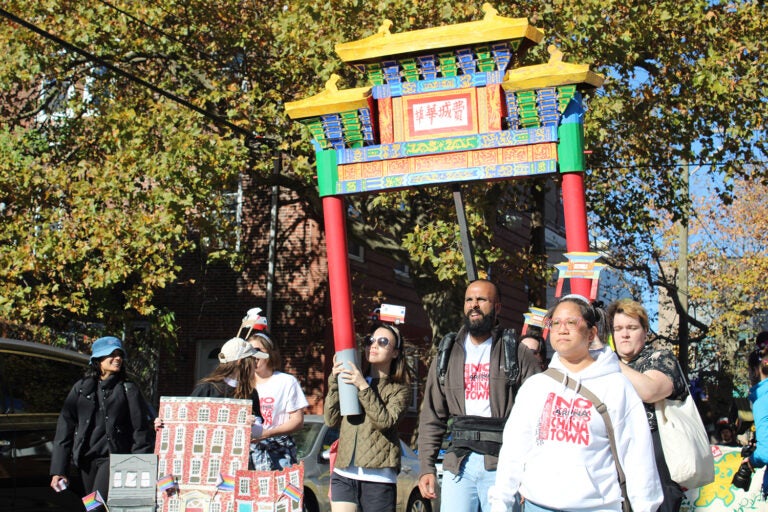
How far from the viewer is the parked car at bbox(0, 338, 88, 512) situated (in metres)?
8.31

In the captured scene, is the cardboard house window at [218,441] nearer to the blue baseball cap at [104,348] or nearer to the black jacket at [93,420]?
the black jacket at [93,420]

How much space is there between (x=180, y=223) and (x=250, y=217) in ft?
22.1

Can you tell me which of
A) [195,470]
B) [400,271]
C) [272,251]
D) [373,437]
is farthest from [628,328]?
[400,271]

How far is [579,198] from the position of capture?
8.64 meters

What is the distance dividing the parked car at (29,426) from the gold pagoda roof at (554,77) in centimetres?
465

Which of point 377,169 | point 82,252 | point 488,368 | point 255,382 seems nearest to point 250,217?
point 82,252

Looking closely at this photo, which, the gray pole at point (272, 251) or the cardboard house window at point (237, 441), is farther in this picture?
the gray pole at point (272, 251)

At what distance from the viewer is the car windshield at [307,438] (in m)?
11.3

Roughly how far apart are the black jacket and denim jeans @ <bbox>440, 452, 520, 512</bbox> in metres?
2.84

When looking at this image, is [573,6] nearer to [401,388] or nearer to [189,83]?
[189,83]

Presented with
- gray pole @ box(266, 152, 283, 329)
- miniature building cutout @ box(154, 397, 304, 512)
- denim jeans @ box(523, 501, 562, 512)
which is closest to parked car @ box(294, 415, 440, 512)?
miniature building cutout @ box(154, 397, 304, 512)

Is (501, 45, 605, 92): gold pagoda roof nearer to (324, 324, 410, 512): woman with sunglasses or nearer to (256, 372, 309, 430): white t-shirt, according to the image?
(324, 324, 410, 512): woman with sunglasses

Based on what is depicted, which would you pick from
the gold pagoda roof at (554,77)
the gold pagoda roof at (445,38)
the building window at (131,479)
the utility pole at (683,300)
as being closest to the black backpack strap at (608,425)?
the building window at (131,479)

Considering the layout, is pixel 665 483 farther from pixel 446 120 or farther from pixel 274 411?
pixel 446 120
